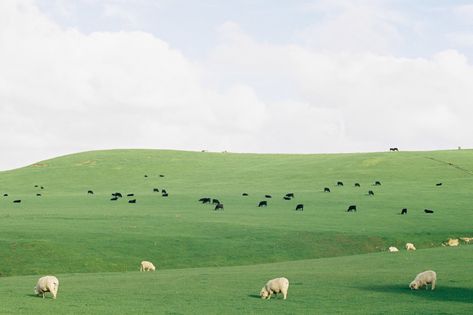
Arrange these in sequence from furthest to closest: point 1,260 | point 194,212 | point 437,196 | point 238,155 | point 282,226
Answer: point 238,155 < point 437,196 < point 194,212 < point 282,226 < point 1,260

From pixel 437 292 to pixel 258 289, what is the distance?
24.5 ft

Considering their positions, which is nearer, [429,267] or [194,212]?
[429,267]

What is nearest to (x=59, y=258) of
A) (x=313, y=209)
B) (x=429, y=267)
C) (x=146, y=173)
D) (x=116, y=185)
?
(x=429, y=267)

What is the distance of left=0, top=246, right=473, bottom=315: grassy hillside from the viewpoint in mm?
26266

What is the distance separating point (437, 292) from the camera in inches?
1192

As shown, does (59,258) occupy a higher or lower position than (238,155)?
lower

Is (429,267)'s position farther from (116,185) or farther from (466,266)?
(116,185)

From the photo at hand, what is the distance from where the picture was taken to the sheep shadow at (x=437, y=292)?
2866 centimetres

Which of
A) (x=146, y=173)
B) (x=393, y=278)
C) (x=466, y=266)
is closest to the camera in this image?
(x=393, y=278)

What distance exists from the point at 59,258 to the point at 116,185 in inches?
2561

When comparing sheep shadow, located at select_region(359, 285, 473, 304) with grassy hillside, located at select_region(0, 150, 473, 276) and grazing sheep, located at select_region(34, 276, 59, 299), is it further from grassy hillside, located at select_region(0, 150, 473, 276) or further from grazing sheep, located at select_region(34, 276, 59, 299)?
grassy hillside, located at select_region(0, 150, 473, 276)

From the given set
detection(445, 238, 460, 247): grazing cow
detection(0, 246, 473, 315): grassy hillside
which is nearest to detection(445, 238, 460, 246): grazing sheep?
detection(445, 238, 460, 247): grazing cow

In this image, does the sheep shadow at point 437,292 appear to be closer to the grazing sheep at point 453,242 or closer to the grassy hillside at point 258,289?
the grassy hillside at point 258,289

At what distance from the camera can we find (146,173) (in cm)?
12075
